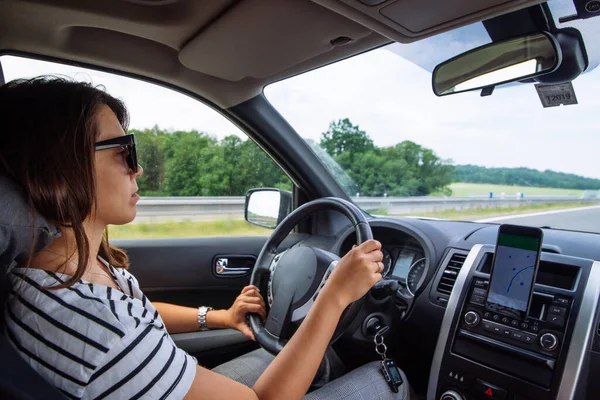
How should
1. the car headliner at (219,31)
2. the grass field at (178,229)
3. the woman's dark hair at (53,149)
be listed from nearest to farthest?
1. the woman's dark hair at (53,149)
2. the car headliner at (219,31)
3. the grass field at (178,229)

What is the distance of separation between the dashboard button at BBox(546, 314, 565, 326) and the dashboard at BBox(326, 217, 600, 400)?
0.6 inches

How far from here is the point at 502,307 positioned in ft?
5.76

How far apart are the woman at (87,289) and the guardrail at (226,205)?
129 cm

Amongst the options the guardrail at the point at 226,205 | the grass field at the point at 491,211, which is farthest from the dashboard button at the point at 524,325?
the guardrail at the point at 226,205

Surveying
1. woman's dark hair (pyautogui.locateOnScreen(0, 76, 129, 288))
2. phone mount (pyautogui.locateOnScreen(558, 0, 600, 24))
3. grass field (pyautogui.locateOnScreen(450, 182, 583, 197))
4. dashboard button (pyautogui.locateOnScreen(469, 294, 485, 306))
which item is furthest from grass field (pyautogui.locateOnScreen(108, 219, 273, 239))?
phone mount (pyautogui.locateOnScreen(558, 0, 600, 24))

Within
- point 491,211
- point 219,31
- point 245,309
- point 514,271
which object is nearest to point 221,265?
point 245,309

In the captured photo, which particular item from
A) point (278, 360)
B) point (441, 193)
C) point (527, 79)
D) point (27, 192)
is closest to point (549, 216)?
point (441, 193)

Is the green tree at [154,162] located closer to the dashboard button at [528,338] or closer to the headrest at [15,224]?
the headrest at [15,224]

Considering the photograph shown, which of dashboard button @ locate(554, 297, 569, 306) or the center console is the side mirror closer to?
the center console

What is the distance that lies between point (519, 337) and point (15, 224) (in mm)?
1678

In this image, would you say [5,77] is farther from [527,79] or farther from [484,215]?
[484,215]

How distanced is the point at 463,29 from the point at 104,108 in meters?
1.31

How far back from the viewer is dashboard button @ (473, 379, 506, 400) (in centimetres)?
169

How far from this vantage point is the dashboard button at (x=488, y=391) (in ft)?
5.54
